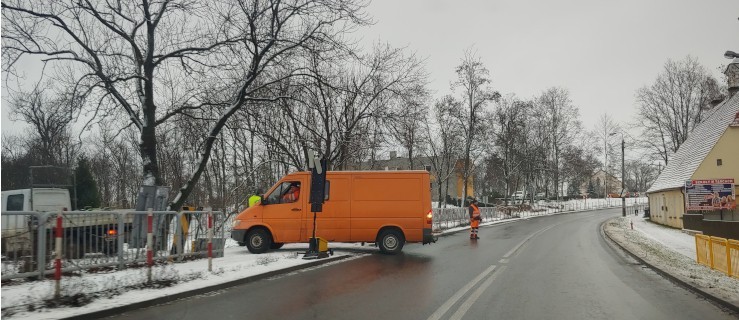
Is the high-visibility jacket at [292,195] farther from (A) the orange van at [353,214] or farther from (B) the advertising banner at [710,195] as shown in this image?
(B) the advertising banner at [710,195]

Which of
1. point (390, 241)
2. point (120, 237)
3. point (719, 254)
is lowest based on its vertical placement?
point (719, 254)

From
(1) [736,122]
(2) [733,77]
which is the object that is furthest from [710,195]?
(2) [733,77]

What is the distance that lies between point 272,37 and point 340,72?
351 inches

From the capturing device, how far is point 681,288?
9.57 meters

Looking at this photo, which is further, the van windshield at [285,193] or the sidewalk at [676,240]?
the sidewalk at [676,240]

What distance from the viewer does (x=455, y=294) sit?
27.3ft

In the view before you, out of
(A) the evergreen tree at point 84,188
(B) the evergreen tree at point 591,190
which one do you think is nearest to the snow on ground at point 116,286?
(A) the evergreen tree at point 84,188

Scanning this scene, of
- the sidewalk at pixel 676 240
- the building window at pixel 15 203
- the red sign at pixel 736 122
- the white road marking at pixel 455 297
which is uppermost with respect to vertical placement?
the red sign at pixel 736 122

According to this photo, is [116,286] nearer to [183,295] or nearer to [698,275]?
[183,295]

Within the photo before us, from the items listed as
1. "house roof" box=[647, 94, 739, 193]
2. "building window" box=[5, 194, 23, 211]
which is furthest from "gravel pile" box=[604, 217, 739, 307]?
"house roof" box=[647, 94, 739, 193]

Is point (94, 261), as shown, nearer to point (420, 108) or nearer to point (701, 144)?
point (420, 108)

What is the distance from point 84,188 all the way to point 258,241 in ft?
85.6

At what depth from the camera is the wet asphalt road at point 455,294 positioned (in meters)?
6.98

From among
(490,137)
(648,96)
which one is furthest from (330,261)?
(648,96)
